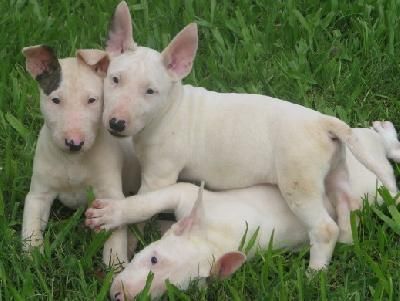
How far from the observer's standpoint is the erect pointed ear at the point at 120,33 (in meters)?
5.01

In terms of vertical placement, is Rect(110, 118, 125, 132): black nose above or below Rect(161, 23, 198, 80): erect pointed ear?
below

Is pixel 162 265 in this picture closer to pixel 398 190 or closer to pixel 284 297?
pixel 284 297

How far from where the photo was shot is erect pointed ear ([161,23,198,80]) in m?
4.98

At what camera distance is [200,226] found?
15.3 ft

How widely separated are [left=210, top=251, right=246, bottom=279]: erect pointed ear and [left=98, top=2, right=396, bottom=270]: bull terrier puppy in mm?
543

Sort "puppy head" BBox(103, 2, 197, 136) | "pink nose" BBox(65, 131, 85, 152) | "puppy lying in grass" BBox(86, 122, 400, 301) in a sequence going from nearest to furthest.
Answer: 1. "puppy lying in grass" BBox(86, 122, 400, 301)
2. "pink nose" BBox(65, 131, 85, 152)
3. "puppy head" BBox(103, 2, 197, 136)

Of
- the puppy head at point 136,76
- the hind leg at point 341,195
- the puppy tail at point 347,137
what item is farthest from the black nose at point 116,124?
the hind leg at point 341,195

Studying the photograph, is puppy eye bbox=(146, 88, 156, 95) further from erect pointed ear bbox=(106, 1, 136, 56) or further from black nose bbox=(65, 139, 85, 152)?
black nose bbox=(65, 139, 85, 152)

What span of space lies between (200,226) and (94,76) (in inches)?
36.4

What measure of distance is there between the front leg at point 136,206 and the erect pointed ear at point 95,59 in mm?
672

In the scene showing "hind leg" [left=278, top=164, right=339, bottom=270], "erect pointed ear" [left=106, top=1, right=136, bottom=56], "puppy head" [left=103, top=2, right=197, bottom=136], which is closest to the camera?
"puppy head" [left=103, top=2, right=197, bottom=136]

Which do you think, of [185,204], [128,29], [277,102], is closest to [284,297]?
[185,204]

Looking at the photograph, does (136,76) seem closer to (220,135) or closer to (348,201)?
(220,135)

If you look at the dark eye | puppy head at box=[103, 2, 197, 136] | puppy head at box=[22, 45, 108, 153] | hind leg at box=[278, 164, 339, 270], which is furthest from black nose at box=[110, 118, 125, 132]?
hind leg at box=[278, 164, 339, 270]
